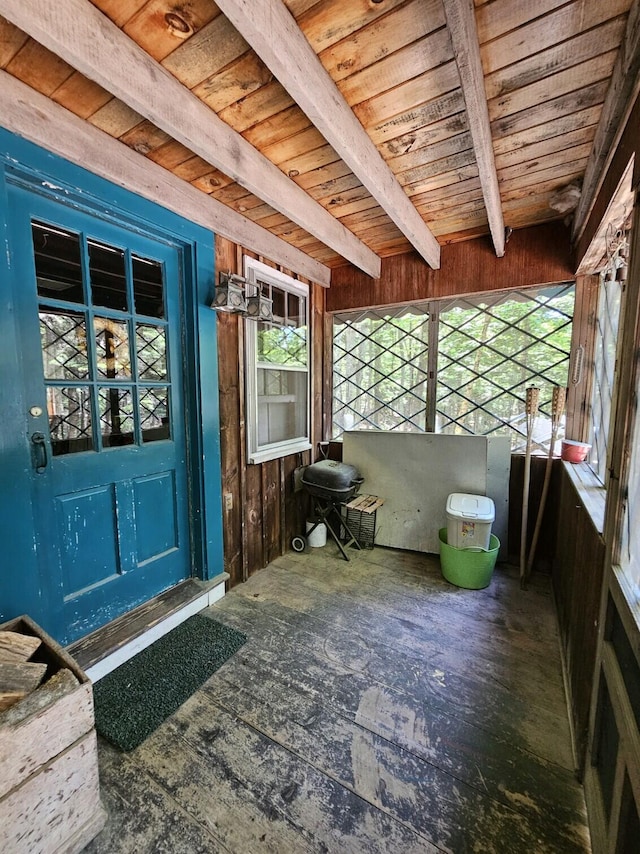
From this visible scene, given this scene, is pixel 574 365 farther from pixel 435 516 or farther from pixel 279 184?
pixel 279 184

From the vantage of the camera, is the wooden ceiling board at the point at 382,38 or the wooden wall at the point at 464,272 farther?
the wooden wall at the point at 464,272

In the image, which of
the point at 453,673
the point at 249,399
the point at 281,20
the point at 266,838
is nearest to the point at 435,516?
the point at 453,673

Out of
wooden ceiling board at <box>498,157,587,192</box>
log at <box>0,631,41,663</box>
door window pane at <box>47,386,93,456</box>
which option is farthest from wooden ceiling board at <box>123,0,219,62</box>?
log at <box>0,631,41,663</box>

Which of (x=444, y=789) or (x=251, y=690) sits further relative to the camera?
(x=251, y=690)

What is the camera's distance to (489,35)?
3.47 feet

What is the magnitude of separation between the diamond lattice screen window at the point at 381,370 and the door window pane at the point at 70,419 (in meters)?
2.09

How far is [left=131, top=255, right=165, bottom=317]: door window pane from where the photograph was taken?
1.82m

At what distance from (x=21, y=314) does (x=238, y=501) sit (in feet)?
5.07

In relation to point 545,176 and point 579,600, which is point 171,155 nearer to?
point 545,176

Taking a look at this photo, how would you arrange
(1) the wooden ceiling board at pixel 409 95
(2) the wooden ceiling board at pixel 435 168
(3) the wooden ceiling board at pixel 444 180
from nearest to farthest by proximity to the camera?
(1) the wooden ceiling board at pixel 409 95
(2) the wooden ceiling board at pixel 435 168
(3) the wooden ceiling board at pixel 444 180

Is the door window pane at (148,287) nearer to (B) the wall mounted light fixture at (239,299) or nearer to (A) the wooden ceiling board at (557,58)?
(B) the wall mounted light fixture at (239,299)

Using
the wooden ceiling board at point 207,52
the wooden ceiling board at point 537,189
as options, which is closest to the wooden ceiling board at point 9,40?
the wooden ceiling board at point 207,52

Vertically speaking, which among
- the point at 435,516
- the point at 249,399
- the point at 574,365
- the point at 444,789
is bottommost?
the point at 444,789

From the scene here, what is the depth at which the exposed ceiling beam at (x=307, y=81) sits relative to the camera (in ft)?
2.95
